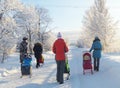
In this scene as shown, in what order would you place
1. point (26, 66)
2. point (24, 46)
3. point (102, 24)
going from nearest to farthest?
1. point (26, 66)
2. point (24, 46)
3. point (102, 24)

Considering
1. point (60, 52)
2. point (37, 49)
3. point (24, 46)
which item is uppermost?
point (24, 46)

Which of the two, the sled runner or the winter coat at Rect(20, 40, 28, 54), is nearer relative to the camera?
the sled runner

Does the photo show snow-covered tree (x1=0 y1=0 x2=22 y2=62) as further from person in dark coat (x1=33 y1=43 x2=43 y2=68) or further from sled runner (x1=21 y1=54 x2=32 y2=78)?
sled runner (x1=21 y1=54 x2=32 y2=78)

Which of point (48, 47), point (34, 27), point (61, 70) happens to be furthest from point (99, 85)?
point (48, 47)

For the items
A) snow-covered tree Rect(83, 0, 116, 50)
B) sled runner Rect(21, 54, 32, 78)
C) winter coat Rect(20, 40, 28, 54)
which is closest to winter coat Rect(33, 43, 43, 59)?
winter coat Rect(20, 40, 28, 54)

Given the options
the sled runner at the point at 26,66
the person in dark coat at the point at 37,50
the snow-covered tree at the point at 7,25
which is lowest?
the sled runner at the point at 26,66

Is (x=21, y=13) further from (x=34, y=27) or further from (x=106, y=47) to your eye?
(x=34, y=27)

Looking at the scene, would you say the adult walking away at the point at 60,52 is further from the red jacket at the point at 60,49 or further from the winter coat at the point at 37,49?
the winter coat at the point at 37,49

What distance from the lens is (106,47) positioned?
58625 mm

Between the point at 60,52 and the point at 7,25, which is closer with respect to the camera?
the point at 60,52

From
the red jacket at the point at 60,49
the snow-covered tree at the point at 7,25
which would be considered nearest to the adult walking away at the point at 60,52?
the red jacket at the point at 60,49

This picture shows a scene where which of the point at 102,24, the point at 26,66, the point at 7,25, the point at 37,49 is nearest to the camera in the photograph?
the point at 26,66

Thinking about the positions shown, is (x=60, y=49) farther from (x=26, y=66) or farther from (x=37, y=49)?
(x=37, y=49)

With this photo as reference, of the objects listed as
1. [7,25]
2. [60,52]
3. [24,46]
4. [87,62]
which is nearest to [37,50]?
[24,46]
